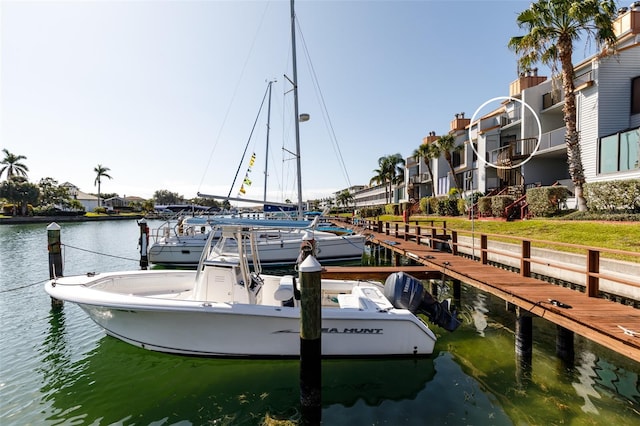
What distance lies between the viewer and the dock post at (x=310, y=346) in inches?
188

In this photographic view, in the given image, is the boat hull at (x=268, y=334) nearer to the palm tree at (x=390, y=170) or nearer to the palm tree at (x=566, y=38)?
the palm tree at (x=566, y=38)

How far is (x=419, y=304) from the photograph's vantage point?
658 centimetres

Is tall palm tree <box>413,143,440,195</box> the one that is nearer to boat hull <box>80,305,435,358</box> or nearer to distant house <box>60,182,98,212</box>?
boat hull <box>80,305,435,358</box>

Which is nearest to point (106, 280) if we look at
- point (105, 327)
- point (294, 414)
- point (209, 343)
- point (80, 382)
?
point (105, 327)

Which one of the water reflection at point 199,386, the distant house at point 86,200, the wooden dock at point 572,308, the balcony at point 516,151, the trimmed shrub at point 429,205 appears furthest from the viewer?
the distant house at point 86,200

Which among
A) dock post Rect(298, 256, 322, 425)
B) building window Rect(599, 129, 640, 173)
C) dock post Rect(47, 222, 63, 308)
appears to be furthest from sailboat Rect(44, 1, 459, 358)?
building window Rect(599, 129, 640, 173)

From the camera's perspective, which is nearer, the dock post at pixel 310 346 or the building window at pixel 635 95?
the dock post at pixel 310 346

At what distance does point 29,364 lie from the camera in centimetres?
686

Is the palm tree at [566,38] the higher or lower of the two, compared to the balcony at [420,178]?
higher

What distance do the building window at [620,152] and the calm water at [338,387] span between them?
1347 centimetres

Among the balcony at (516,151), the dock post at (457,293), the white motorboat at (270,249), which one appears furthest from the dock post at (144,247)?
the balcony at (516,151)

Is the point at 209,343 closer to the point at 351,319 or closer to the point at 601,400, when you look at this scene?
the point at 351,319

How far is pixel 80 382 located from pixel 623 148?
2309cm

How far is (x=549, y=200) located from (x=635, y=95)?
7874mm
